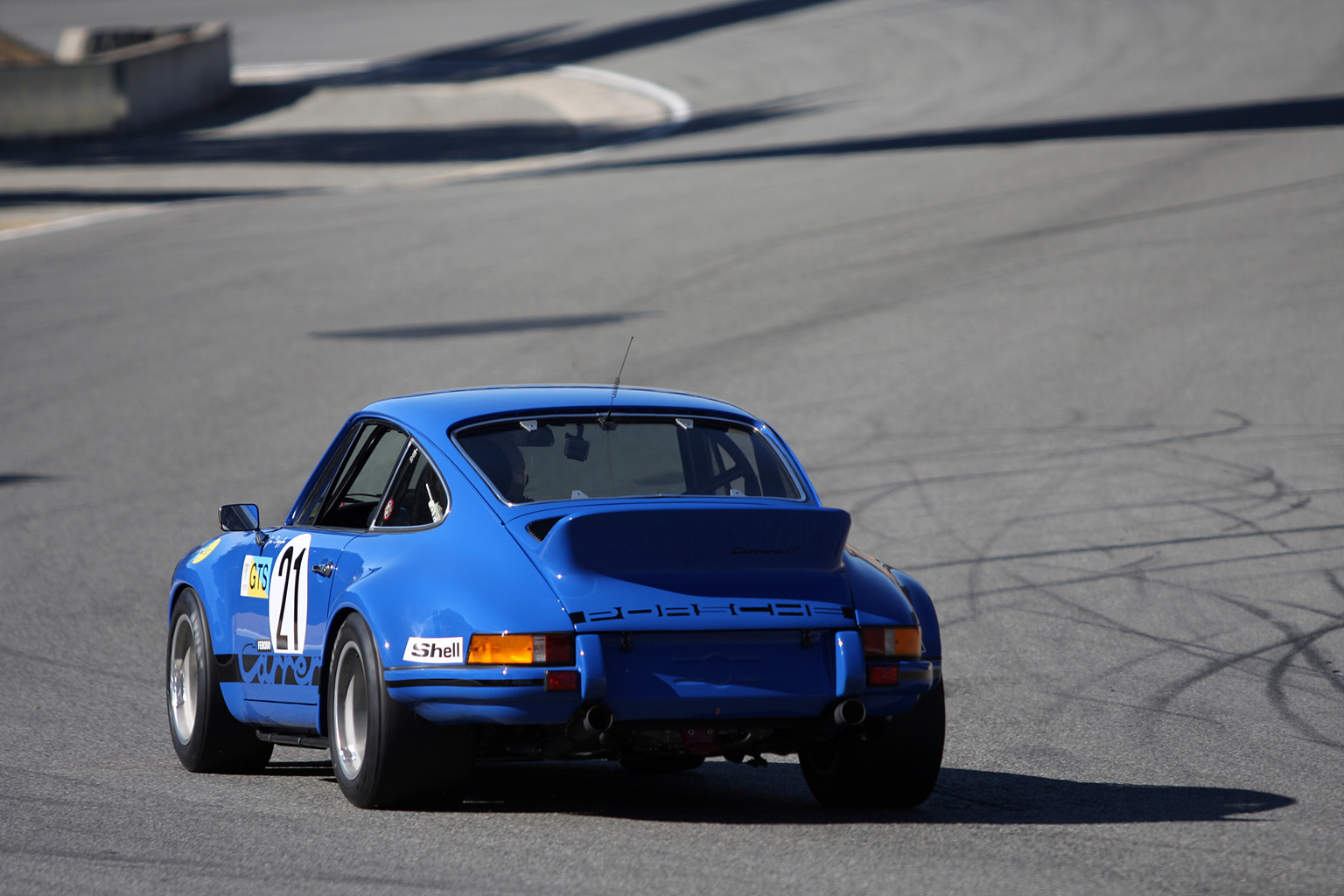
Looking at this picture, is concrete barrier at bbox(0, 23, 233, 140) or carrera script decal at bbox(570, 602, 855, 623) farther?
concrete barrier at bbox(0, 23, 233, 140)

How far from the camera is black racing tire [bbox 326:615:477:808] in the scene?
5.47 m

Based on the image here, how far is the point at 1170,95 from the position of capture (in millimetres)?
29641

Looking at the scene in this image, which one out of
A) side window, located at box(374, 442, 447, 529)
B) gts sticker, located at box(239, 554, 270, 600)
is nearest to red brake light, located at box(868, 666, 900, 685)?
side window, located at box(374, 442, 447, 529)

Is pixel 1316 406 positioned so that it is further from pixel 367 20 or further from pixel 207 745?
pixel 367 20

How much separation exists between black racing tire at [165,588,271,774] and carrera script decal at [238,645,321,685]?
22cm

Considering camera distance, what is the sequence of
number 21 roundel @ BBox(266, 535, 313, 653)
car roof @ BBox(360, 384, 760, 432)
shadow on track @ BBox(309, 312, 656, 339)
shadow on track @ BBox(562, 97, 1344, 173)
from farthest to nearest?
shadow on track @ BBox(562, 97, 1344, 173), shadow on track @ BBox(309, 312, 656, 339), number 21 roundel @ BBox(266, 535, 313, 653), car roof @ BBox(360, 384, 760, 432)

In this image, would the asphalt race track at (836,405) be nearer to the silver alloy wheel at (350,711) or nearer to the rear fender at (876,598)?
the silver alloy wheel at (350,711)

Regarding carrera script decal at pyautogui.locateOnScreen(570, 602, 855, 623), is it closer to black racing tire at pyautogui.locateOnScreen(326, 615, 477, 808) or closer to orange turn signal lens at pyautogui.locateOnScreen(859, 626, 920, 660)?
orange turn signal lens at pyautogui.locateOnScreen(859, 626, 920, 660)

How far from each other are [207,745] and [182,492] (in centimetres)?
564

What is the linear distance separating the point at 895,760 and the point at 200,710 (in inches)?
109

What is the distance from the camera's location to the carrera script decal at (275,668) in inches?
244

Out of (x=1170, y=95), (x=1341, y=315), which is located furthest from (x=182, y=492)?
(x=1170, y=95)

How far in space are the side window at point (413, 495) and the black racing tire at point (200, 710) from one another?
1191 mm

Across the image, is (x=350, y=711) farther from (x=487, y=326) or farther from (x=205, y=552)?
(x=487, y=326)
